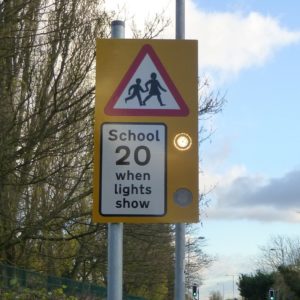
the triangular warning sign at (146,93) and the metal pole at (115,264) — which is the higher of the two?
the triangular warning sign at (146,93)

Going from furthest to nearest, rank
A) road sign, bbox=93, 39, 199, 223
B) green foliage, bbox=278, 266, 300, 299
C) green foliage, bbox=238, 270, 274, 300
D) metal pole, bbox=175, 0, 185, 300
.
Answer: green foliage, bbox=238, 270, 274, 300
green foliage, bbox=278, 266, 300, 299
metal pole, bbox=175, 0, 185, 300
road sign, bbox=93, 39, 199, 223

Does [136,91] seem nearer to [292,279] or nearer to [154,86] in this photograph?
[154,86]

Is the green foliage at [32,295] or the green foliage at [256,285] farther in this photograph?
the green foliage at [256,285]

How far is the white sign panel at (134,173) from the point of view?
4.47 meters

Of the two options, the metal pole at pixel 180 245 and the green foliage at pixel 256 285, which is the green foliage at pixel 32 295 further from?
the green foliage at pixel 256 285

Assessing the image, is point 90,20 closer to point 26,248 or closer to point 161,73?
point 26,248

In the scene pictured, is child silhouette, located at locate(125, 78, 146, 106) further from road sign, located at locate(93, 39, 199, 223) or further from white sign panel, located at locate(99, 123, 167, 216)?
white sign panel, located at locate(99, 123, 167, 216)

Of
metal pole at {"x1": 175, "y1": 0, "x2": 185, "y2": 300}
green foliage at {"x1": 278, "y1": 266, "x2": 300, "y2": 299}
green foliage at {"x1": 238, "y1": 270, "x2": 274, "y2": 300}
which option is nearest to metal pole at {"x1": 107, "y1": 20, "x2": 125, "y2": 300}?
metal pole at {"x1": 175, "y1": 0, "x2": 185, "y2": 300}

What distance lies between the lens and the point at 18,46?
40.4 feet

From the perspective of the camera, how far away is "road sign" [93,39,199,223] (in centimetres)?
446

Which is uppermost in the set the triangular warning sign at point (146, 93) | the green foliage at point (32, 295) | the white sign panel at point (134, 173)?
the triangular warning sign at point (146, 93)

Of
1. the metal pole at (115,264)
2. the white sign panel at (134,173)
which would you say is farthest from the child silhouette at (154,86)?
the metal pole at (115,264)

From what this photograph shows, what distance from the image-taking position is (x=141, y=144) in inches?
177

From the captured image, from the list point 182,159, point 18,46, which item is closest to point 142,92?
point 182,159
